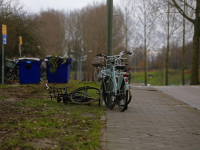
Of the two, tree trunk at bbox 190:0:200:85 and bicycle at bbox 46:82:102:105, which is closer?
bicycle at bbox 46:82:102:105

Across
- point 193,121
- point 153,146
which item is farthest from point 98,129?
point 193,121

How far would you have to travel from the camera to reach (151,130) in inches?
218

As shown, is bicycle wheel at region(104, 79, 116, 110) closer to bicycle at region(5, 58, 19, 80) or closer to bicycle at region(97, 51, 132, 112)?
bicycle at region(97, 51, 132, 112)

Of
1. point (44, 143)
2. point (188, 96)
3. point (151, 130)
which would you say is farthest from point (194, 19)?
point (44, 143)

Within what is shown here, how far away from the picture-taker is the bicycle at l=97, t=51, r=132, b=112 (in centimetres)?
A: 743

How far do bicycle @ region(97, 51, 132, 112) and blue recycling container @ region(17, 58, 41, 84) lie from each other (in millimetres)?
6504

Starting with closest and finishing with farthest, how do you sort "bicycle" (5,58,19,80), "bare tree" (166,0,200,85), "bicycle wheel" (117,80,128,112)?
"bicycle wheel" (117,80,128,112) → "bicycle" (5,58,19,80) → "bare tree" (166,0,200,85)

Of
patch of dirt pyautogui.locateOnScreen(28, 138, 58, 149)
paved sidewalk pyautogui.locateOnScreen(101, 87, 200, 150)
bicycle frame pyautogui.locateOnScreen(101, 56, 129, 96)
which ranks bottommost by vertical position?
paved sidewalk pyautogui.locateOnScreen(101, 87, 200, 150)

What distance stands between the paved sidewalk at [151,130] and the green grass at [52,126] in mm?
257

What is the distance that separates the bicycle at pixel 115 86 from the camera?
7.43 meters

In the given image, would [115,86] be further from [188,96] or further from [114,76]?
[188,96]

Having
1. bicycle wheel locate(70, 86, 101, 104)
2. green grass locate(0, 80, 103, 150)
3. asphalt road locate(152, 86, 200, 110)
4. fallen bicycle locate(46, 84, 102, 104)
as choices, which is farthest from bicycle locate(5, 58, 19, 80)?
green grass locate(0, 80, 103, 150)

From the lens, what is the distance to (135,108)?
8359 millimetres

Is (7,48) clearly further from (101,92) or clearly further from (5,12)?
(101,92)
